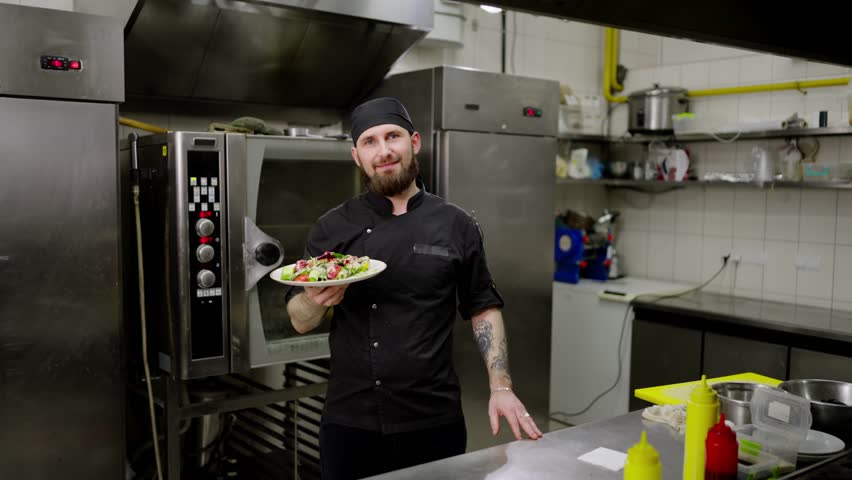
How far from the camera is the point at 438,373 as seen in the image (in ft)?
6.95

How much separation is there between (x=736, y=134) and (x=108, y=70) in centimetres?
326

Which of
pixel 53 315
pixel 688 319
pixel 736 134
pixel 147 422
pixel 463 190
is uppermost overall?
pixel 736 134

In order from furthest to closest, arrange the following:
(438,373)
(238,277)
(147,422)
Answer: (147,422) → (238,277) → (438,373)

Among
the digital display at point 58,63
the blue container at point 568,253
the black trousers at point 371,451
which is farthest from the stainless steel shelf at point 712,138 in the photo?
the digital display at point 58,63

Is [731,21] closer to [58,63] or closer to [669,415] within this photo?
[669,415]

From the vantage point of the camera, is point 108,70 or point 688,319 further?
point 688,319

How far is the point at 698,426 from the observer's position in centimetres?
136

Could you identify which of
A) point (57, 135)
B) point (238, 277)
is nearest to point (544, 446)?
point (238, 277)

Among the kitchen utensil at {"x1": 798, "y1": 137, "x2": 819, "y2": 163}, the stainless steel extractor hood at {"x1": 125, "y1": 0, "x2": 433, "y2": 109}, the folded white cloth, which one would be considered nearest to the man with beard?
the folded white cloth

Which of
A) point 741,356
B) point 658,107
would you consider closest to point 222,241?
point 741,356

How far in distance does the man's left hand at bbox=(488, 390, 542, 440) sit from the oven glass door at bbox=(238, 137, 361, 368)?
1.18m

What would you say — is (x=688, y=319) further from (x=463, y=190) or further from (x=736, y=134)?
(x=463, y=190)

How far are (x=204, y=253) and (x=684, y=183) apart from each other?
2918mm

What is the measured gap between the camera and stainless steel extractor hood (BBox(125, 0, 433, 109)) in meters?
2.92
